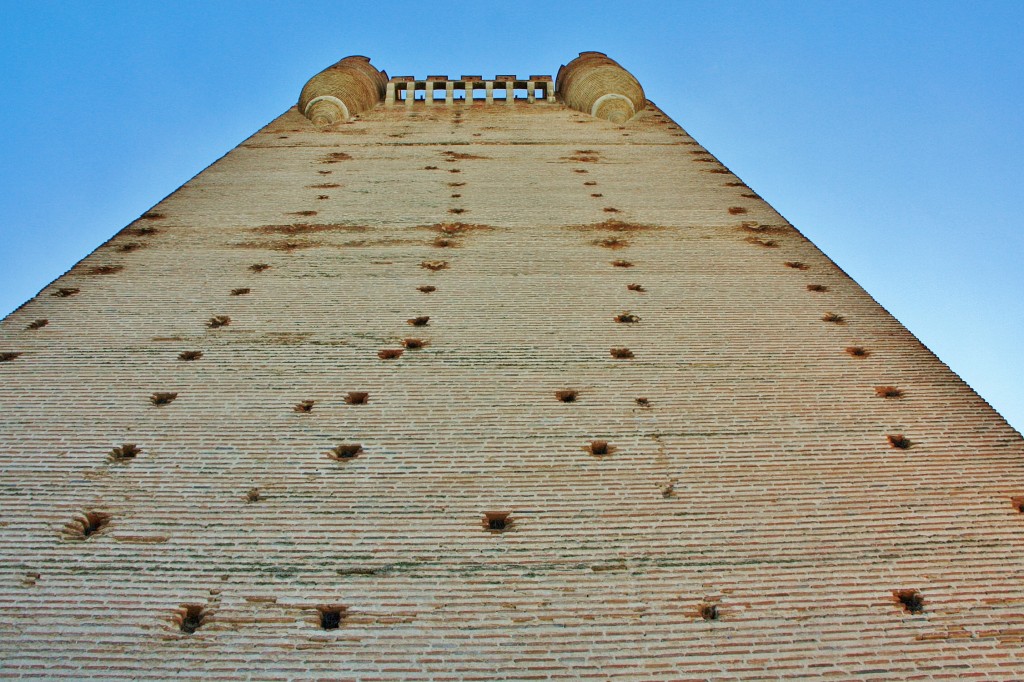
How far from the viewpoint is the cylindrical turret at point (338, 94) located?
13445 millimetres

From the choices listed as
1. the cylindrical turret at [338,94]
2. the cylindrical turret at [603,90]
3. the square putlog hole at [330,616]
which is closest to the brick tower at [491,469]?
the square putlog hole at [330,616]

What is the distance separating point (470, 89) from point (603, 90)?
3.52m

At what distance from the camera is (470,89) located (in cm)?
1630

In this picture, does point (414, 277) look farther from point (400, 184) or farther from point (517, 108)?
point (517, 108)

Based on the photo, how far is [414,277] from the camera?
6.91 metres

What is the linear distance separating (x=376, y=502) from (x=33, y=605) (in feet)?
5.07

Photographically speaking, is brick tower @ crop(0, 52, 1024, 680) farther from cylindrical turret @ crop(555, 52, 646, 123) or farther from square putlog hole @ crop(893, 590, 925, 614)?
cylindrical turret @ crop(555, 52, 646, 123)

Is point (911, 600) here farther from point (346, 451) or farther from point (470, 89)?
point (470, 89)

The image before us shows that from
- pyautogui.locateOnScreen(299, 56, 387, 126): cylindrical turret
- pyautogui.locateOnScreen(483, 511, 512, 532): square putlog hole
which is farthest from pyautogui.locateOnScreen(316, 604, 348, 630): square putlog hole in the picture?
pyautogui.locateOnScreen(299, 56, 387, 126): cylindrical turret

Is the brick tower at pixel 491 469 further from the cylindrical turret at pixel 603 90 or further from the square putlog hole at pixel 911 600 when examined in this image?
the cylindrical turret at pixel 603 90

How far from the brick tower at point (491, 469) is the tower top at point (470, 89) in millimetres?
6354

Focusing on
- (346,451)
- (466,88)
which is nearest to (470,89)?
(466,88)

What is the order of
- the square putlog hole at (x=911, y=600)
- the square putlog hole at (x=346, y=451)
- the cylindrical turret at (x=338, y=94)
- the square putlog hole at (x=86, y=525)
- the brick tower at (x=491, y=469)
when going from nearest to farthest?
the brick tower at (x=491, y=469)
the square putlog hole at (x=911, y=600)
the square putlog hole at (x=86, y=525)
the square putlog hole at (x=346, y=451)
the cylindrical turret at (x=338, y=94)

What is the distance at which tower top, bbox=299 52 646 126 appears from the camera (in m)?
13.6
